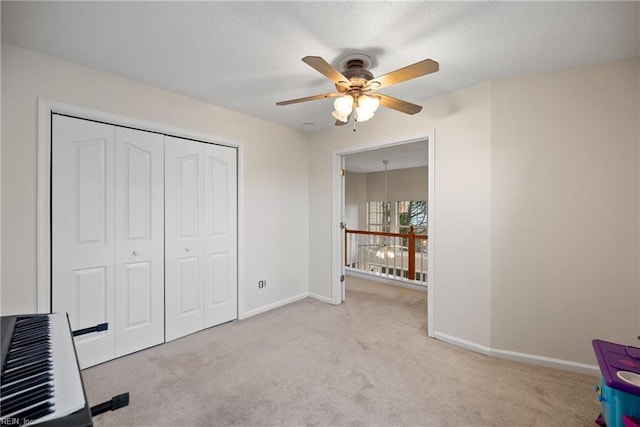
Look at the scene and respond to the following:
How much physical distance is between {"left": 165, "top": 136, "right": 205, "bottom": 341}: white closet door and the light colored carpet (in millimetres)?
250

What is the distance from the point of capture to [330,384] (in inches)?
78.9

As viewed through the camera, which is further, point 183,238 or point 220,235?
point 220,235

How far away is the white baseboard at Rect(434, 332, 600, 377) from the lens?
2105mm

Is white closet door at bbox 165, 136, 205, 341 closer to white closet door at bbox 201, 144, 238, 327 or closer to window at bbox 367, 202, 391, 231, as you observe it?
white closet door at bbox 201, 144, 238, 327

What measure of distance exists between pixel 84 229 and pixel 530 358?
375cm

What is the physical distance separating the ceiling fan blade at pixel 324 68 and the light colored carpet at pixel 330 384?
207cm

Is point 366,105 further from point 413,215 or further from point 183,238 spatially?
point 413,215

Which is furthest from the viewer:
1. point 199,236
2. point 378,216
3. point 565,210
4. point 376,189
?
point 378,216

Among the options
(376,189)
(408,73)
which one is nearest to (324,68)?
(408,73)

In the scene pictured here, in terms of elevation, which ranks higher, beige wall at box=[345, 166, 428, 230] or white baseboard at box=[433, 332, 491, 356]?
beige wall at box=[345, 166, 428, 230]

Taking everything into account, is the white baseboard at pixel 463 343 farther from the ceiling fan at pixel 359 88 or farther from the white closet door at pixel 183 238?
the white closet door at pixel 183 238

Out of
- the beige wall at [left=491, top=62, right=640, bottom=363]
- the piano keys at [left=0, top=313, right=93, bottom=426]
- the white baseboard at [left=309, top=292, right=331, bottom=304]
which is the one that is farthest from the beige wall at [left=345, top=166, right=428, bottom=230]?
the piano keys at [left=0, top=313, right=93, bottom=426]

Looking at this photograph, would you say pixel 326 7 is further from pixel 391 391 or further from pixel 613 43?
pixel 391 391

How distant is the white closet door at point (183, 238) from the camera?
8.67ft
